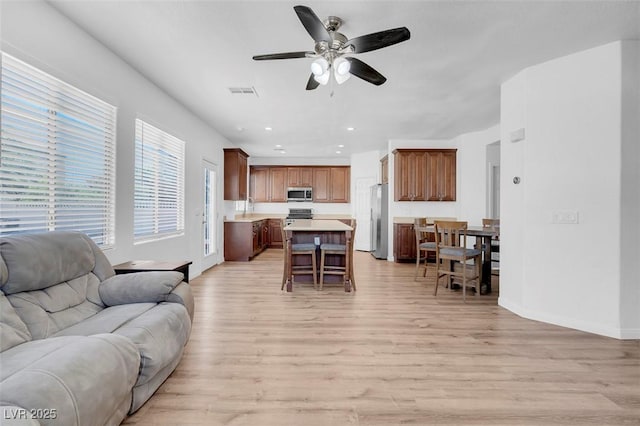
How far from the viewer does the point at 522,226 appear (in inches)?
128

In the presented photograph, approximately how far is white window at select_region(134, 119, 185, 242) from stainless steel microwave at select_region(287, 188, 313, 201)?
419 centimetres

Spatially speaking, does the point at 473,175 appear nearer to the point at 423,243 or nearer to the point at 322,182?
the point at 423,243

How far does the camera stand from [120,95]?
2992 millimetres

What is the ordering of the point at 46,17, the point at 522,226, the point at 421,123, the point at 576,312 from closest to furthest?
the point at 46,17 → the point at 576,312 → the point at 522,226 → the point at 421,123

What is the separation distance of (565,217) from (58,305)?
13.8 ft

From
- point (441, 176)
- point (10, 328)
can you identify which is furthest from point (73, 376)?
point (441, 176)

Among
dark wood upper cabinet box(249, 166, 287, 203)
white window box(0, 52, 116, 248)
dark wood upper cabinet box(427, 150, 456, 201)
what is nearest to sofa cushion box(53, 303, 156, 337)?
white window box(0, 52, 116, 248)

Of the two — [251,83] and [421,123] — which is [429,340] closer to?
[251,83]

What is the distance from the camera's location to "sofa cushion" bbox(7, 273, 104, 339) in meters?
1.64

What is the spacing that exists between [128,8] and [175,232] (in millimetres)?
2792

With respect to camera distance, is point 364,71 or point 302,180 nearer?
point 364,71

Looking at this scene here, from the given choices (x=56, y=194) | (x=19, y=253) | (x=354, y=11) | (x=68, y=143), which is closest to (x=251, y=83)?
(x=354, y=11)

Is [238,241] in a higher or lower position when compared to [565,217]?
lower

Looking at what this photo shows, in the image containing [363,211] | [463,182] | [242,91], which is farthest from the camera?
[363,211]
